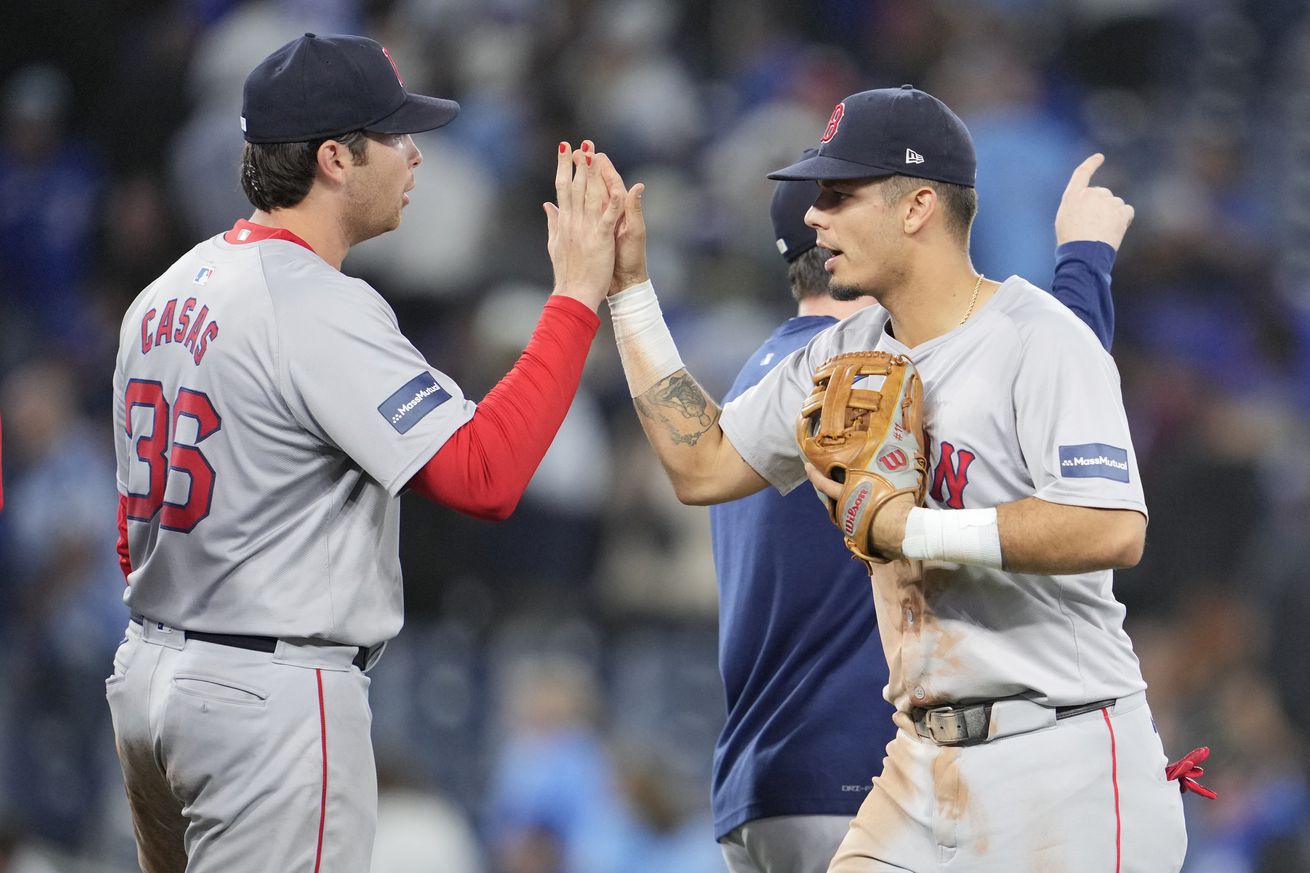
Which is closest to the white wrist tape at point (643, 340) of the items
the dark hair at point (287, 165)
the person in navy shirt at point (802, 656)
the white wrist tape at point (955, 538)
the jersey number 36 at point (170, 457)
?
the person in navy shirt at point (802, 656)

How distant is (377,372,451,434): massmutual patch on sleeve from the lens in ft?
9.87

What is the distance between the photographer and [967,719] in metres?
3.08

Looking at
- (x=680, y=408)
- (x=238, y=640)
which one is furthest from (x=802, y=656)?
(x=238, y=640)

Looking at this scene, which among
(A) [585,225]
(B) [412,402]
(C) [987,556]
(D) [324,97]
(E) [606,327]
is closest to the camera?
(C) [987,556]

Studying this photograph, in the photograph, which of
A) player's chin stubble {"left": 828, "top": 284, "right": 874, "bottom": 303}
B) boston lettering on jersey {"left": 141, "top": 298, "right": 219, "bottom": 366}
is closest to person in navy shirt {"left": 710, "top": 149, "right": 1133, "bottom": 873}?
player's chin stubble {"left": 828, "top": 284, "right": 874, "bottom": 303}

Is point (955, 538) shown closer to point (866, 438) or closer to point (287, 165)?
point (866, 438)

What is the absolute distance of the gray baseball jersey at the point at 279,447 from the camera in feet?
9.89

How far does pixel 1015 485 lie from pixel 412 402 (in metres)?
1.08

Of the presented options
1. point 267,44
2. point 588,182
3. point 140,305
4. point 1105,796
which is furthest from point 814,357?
point 267,44

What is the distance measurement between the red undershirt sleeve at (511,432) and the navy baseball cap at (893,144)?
20.2 inches

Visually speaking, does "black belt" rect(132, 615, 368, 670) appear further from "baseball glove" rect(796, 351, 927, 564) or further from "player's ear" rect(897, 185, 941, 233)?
"player's ear" rect(897, 185, 941, 233)

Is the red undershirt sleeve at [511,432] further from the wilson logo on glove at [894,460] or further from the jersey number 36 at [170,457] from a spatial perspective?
the wilson logo on glove at [894,460]

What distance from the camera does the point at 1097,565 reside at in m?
2.90

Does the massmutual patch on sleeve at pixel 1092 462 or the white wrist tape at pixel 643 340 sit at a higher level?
the white wrist tape at pixel 643 340
